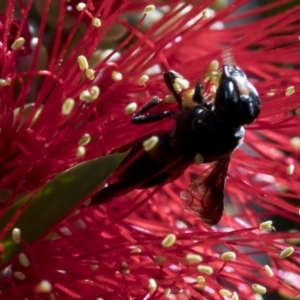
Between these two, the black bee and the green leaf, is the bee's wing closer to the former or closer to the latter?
the black bee

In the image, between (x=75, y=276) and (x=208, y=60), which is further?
(x=208, y=60)

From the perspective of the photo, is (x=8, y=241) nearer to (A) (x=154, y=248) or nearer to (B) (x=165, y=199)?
(A) (x=154, y=248)

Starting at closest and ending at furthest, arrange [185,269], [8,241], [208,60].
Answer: [8,241] → [185,269] → [208,60]

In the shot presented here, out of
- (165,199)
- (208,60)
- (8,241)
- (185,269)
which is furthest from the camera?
(165,199)

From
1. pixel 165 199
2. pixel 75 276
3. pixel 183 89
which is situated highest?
pixel 183 89

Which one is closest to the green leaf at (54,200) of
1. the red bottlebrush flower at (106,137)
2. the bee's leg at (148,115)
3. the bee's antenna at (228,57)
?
the red bottlebrush flower at (106,137)

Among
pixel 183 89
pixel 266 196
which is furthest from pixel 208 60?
pixel 266 196
